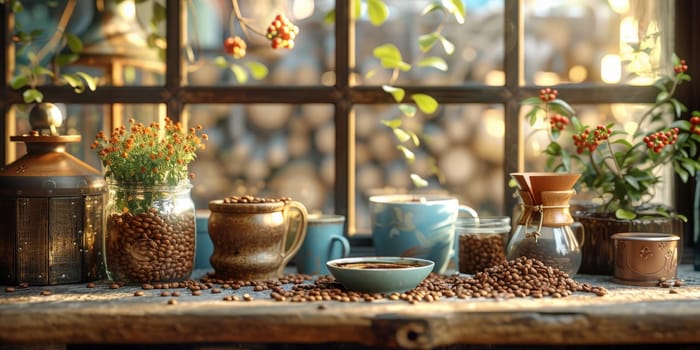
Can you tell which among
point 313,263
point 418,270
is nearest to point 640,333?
point 418,270

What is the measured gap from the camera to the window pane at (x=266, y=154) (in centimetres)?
229

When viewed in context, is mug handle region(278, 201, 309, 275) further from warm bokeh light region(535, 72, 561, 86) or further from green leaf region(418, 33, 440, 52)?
warm bokeh light region(535, 72, 561, 86)

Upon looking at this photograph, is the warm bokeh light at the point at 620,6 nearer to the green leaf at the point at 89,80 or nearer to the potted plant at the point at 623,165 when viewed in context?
the potted plant at the point at 623,165

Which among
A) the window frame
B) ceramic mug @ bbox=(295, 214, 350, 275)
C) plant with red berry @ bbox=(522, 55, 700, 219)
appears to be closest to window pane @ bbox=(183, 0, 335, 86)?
the window frame

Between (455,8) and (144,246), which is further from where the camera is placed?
(455,8)

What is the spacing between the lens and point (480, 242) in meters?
1.79

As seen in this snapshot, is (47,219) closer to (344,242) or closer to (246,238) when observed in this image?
(246,238)

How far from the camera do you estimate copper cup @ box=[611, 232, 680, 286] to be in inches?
64.3

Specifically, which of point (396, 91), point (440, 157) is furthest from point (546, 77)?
point (396, 91)

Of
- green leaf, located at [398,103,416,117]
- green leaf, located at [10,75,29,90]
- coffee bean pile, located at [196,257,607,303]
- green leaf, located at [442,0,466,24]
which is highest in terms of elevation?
green leaf, located at [442,0,466,24]

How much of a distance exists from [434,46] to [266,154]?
589 mm

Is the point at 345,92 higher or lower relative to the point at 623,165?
higher

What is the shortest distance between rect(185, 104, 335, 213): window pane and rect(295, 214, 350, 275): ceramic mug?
1.39 ft

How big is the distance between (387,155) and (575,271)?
76 centimetres
